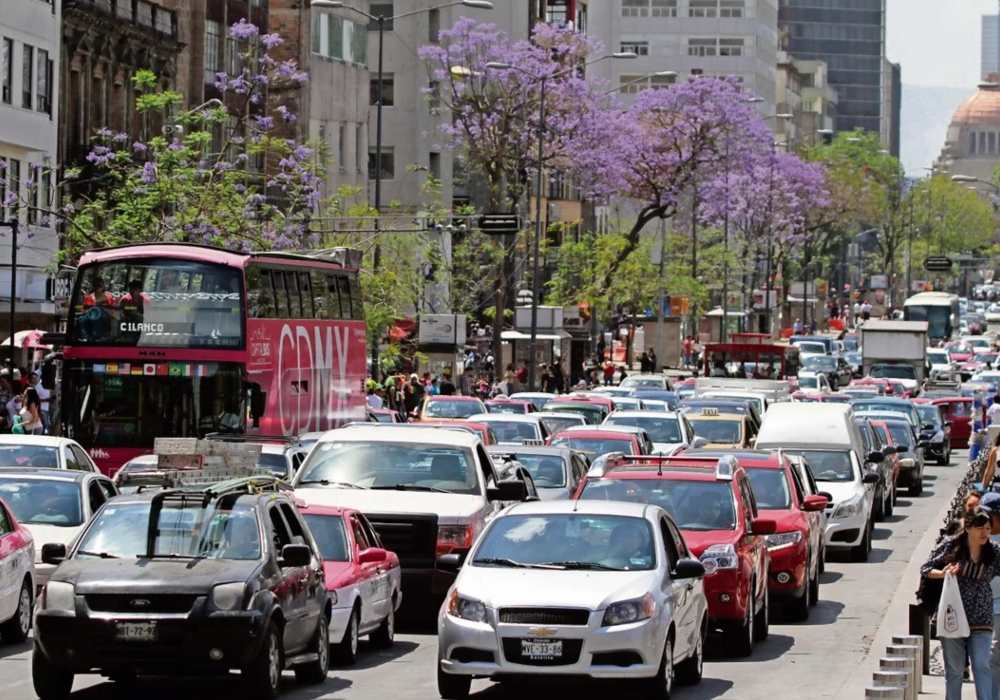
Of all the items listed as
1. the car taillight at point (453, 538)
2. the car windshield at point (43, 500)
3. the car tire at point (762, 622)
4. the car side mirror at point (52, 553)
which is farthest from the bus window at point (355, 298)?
the car side mirror at point (52, 553)

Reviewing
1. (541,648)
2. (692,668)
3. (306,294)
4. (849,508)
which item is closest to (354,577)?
(692,668)

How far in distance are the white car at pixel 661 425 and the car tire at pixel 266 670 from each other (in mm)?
20675

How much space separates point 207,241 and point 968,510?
30.0 metres

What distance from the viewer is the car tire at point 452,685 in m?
15.3

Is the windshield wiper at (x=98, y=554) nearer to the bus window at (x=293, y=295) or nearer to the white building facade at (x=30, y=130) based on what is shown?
the bus window at (x=293, y=295)

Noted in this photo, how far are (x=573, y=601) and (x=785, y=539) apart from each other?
7.38 m

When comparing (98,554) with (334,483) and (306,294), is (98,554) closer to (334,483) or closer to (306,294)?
(334,483)

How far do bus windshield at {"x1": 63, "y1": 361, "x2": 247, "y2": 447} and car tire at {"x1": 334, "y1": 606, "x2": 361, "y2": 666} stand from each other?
12.6 meters

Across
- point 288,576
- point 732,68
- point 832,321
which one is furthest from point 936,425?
point 732,68

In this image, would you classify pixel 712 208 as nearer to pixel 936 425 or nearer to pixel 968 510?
pixel 936 425

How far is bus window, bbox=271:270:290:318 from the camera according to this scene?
32062mm

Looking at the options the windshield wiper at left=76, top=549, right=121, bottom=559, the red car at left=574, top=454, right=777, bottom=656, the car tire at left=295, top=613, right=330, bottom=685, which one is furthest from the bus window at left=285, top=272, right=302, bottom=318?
the windshield wiper at left=76, top=549, right=121, bottom=559

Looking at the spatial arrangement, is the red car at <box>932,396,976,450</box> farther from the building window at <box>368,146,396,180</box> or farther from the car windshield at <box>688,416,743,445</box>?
the building window at <box>368,146,396,180</box>

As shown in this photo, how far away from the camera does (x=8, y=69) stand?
4981 cm
